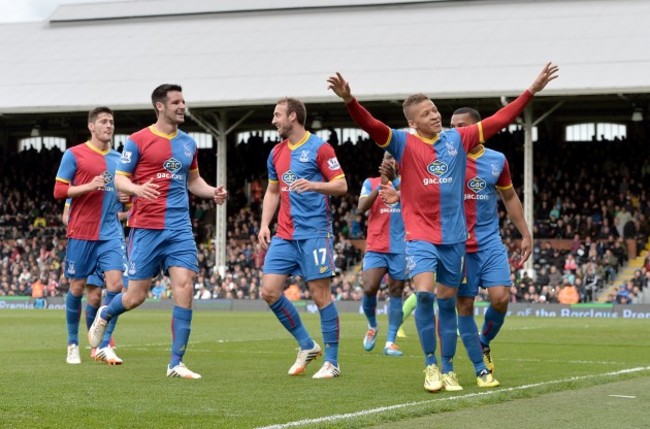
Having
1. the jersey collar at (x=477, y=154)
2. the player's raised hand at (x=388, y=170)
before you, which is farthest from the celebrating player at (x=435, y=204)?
the jersey collar at (x=477, y=154)

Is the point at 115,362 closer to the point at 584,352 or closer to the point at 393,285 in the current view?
the point at 393,285

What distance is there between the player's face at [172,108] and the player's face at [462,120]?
2593mm

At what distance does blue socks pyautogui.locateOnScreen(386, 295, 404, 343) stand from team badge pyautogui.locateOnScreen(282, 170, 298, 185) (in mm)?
3886

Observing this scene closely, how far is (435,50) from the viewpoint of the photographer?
4172 centimetres

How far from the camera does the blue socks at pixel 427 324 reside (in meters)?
9.71

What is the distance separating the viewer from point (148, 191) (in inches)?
416

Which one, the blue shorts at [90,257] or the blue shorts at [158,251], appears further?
the blue shorts at [90,257]

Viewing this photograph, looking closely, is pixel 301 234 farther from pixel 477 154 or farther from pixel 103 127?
pixel 103 127

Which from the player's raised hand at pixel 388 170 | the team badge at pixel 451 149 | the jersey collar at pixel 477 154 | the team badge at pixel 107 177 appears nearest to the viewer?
the team badge at pixel 451 149

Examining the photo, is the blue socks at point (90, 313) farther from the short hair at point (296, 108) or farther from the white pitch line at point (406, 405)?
the white pitch line at point (406, 405)

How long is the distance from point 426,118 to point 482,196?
1431mm

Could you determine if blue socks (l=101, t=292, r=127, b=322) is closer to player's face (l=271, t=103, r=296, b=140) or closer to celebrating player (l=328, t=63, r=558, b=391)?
player's face (l=271, t=103, r=296, b=140)

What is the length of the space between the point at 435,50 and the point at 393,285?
27052 millimetres

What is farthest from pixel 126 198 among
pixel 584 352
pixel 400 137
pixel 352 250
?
pixel 352 250
